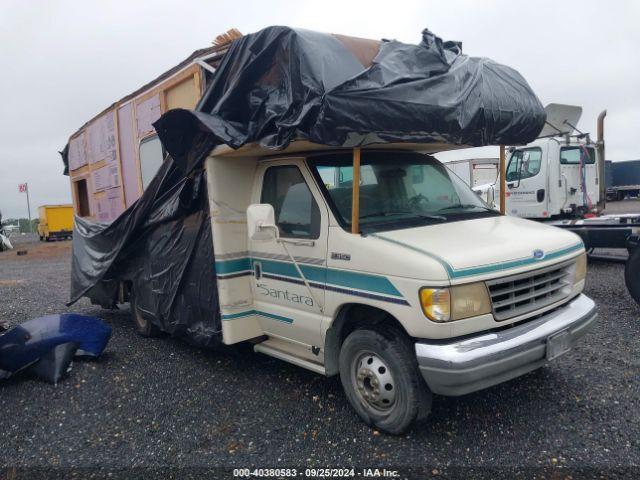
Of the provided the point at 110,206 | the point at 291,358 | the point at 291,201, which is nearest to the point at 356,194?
the point at 291,201

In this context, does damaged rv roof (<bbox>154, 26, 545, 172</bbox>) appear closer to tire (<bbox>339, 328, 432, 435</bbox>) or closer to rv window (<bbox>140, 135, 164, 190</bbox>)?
rv window (<bbox>140, 135, 164, 190</bbox>)

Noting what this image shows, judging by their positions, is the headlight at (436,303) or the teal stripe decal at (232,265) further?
the teal stripe decal at (232,265)

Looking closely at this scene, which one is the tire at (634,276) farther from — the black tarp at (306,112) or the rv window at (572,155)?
the rv window at (572,155)

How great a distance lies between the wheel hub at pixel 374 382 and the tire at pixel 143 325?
3.44 m

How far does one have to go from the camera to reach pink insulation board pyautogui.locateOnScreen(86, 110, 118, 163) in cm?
662

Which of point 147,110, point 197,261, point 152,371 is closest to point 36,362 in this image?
point 152,371

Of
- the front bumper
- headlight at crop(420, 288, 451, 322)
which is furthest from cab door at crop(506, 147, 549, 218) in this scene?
headlight at crop(420, 288, 451, 322)

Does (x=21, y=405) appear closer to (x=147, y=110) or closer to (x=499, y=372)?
(x=147, y=110)

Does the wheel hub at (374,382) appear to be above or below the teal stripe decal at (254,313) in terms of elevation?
below

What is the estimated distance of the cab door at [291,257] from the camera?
409 centimetres

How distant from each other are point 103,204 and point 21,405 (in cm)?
326

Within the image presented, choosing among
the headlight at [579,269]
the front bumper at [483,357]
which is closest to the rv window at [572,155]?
the headlight at [579,269]

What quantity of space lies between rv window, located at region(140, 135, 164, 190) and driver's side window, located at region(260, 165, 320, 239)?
166 centimetres

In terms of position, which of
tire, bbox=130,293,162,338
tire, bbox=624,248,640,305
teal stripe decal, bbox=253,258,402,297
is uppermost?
teal stripe decal, bbox=253,258,402,297
